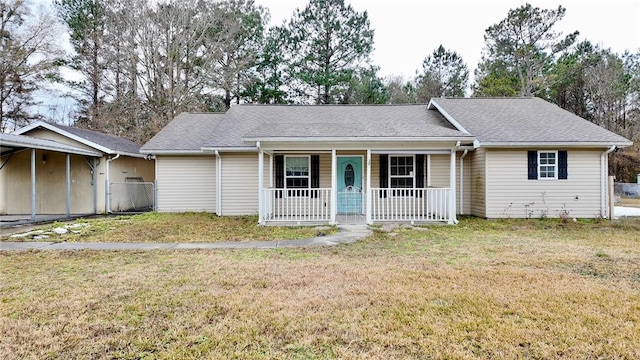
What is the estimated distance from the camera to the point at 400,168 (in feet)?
38.6

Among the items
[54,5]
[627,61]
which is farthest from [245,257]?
[627,61]

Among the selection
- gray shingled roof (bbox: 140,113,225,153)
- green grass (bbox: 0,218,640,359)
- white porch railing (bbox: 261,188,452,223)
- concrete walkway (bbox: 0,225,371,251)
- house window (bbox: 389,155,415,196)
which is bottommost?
green grass (bbox: 0,218,640,359)

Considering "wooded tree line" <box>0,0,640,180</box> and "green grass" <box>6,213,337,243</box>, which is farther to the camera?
"wooded tree line" <box>0,0,640,180</box>

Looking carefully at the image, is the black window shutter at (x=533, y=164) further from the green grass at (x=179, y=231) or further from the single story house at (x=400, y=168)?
the green grass at (x=179, y=231)

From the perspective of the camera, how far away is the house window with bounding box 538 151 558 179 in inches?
440

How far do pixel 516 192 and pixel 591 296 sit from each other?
25.9 feet

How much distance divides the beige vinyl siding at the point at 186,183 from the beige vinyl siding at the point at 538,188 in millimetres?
9764

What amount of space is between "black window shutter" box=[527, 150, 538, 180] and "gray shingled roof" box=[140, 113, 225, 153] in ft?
36.1

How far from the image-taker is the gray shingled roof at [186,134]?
12.6 metres

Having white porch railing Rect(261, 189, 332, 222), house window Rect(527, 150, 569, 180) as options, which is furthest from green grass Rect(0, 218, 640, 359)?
house window Rect(527, 150, 569, 180)

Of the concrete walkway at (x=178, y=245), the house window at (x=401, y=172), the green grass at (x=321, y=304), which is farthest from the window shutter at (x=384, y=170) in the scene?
the green grass at (x=321, y=304)

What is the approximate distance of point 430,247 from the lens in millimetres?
7004

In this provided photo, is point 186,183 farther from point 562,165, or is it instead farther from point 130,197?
point 562,165

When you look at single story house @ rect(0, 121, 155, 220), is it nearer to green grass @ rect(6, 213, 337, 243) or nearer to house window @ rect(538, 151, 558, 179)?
green grass @ rect(6, 213, 337, 243)
